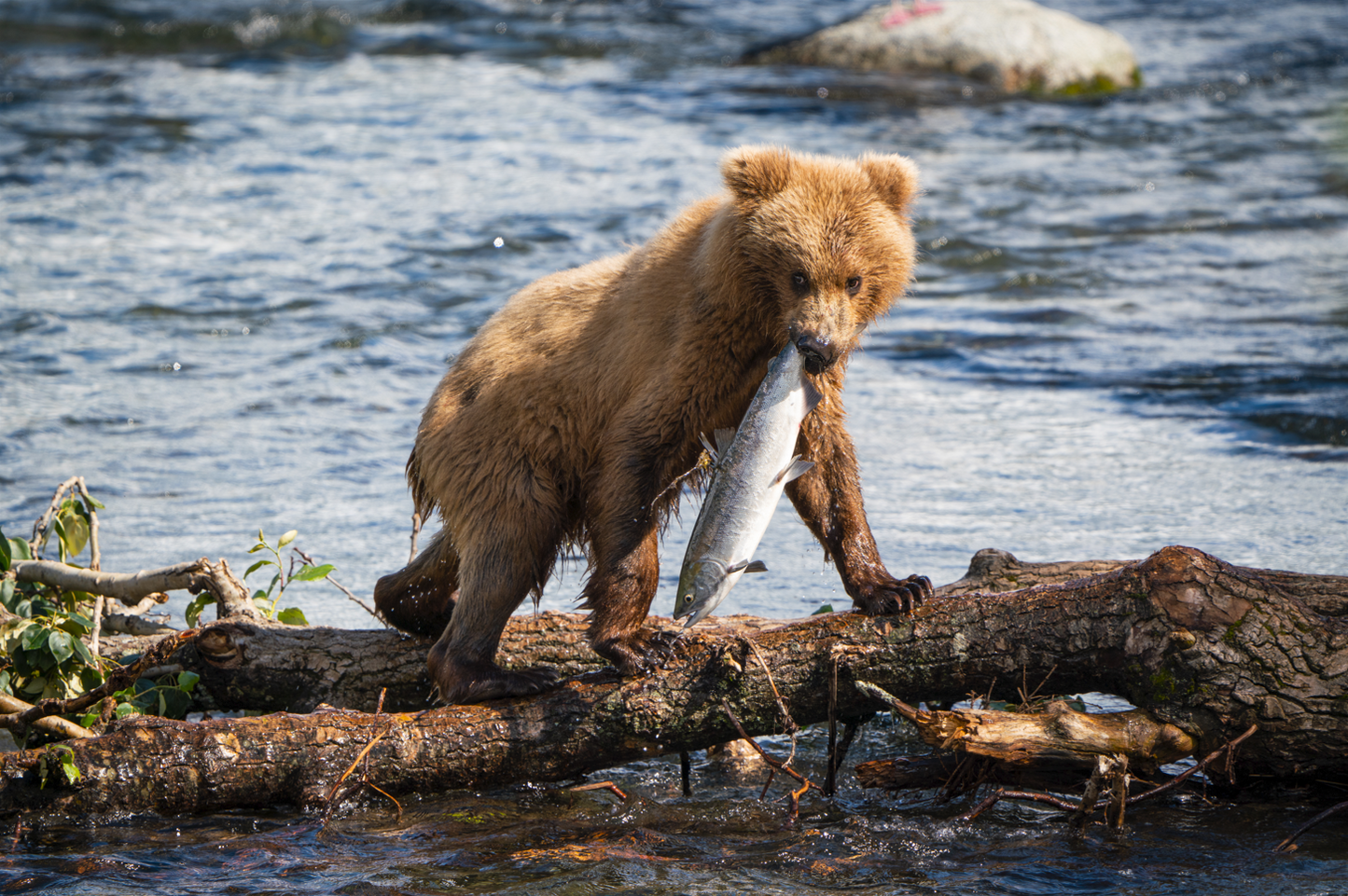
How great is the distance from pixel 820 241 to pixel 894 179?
48cm

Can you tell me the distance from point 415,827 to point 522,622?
982 mm

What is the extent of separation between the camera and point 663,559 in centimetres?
715

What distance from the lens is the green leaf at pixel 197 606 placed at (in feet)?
17.8

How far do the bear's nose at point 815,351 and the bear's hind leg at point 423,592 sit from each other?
5.52 feet

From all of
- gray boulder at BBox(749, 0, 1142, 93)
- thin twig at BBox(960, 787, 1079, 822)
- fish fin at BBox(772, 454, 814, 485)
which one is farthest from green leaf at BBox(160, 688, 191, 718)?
gray boulder at BBox(749, 0, 1142, 93)

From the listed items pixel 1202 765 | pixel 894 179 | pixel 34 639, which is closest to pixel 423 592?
pixel 34 639

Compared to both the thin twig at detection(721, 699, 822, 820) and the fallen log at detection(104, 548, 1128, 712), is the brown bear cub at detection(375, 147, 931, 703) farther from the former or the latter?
the thin twig at detection(721, 699, 822, 820)

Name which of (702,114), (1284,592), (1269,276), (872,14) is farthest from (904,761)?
(872,14)

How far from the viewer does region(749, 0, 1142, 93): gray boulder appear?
1927 cm

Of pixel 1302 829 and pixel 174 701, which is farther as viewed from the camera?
pixel 174 701

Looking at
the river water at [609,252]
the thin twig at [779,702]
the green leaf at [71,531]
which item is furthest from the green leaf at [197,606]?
the thin twig at [779,702]

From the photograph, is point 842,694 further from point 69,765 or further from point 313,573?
point 69,765

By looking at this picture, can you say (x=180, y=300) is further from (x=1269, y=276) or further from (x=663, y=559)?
(x=1269, y=276)

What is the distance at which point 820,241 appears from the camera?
452 centimetres
